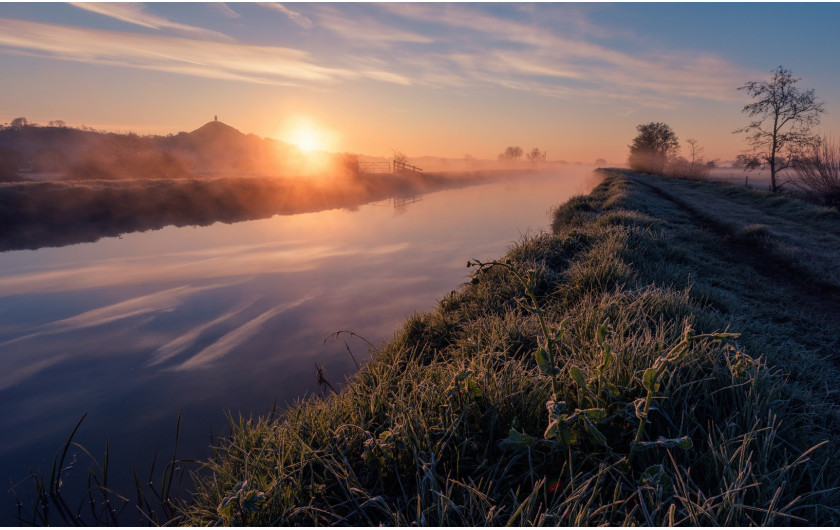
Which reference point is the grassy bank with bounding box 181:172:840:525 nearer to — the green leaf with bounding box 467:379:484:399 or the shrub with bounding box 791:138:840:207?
the green leaf with bounding box 467:379:484:399

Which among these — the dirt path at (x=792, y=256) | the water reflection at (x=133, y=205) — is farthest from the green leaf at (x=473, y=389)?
the water reflection at (x=133, y=205)

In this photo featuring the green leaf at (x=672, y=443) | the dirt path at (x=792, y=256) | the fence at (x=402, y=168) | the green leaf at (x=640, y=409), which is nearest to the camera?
the green leaf at (x=672, y=443)

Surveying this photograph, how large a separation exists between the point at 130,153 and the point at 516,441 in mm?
52088

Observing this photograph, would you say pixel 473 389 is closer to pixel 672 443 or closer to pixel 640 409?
pixel 640 409

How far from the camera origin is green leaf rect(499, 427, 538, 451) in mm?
1999

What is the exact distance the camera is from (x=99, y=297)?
855 cm

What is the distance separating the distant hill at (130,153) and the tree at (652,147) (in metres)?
61.1

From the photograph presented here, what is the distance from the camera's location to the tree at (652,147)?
190ft

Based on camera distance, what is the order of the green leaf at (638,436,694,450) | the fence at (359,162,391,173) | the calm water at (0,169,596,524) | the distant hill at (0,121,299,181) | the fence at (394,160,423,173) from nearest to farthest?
the green leaf at (638,436,694,450) → the calm water at (0,169,596,524) → the distant hill at (0,121,299,181) → the fence at (359,162,391,173) → the fence at (394,160,423,173)

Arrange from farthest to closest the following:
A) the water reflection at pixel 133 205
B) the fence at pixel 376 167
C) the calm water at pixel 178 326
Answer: the fence at pixel 376 167 → the water reflection at pixel 133 205 → the calm water at pixel 178 326

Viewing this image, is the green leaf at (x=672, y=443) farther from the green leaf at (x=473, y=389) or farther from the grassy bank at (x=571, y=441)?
the green leaf at (x=473, y=389)

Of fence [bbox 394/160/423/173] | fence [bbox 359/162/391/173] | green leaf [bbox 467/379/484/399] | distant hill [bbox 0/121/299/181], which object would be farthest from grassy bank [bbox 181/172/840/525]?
fence [bbox 394/160/423/173]

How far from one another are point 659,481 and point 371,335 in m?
5.45

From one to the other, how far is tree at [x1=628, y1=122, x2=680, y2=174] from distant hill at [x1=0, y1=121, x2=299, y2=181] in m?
61.1
